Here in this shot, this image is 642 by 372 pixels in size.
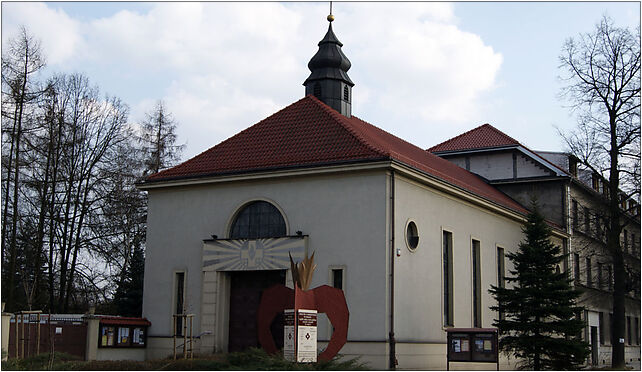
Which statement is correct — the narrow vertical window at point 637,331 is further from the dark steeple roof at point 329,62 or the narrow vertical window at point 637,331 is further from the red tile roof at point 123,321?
the red tile roof at point 123,321

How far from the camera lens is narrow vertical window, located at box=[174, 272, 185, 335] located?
25.1m

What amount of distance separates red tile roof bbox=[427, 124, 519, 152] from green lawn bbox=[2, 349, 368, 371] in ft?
71.2

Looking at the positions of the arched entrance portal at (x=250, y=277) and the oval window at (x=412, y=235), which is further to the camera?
the arched entrance portal at (x=250, y=277)

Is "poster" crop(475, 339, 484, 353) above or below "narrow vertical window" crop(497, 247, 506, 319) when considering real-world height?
below

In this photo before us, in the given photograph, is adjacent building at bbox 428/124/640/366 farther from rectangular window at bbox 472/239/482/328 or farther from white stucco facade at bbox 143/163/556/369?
white stucco facade at bbox 143/163/556/369

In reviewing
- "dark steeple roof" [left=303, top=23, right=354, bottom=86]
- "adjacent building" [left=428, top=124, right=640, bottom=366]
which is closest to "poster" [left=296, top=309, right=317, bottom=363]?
"dark steeple roof" [left=303, top=23, right=354, bottom=86]

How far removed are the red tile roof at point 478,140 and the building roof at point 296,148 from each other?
34.6 feet

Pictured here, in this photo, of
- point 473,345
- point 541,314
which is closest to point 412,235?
point 473,345

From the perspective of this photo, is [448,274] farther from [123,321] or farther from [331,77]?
[123,321]

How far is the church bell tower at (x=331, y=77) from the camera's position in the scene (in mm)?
29578

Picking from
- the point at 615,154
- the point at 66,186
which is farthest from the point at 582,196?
the point at 66,186

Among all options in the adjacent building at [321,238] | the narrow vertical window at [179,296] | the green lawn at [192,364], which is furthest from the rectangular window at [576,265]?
the green lawn at [192,364]

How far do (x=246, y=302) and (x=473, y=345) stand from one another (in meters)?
7.41

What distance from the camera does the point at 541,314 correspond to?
23672 mm
